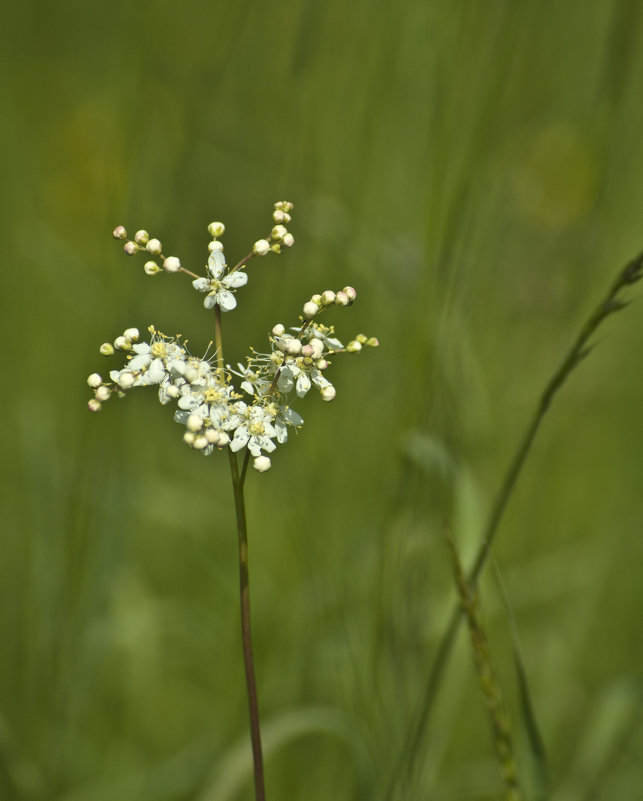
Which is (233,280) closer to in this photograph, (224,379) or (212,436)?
(224,379)

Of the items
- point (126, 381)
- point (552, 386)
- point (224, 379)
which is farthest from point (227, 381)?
point (552, 386)

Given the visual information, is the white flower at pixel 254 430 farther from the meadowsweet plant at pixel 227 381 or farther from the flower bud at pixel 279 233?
the flower bud at pixel 279 233

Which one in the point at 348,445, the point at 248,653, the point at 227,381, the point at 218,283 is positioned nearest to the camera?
the point at 248,653

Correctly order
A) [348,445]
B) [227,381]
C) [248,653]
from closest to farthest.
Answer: [248,653] → [227,381] → [348,445]

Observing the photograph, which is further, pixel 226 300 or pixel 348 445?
pixel 348 445

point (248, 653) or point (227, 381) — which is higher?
point (227, 381)

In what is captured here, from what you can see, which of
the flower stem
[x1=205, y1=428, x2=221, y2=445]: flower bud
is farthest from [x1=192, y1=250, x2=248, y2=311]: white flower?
the flower stem

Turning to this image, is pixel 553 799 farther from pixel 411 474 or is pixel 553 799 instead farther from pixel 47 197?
pixel 47 197

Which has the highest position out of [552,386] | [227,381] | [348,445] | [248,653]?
[348,445]
